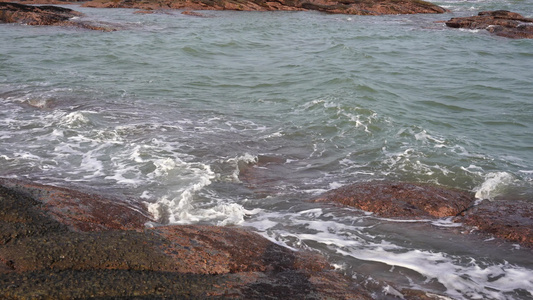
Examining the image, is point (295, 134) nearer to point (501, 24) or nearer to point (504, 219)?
point (504, 219)

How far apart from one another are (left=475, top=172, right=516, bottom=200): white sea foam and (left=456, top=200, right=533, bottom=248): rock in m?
0.44

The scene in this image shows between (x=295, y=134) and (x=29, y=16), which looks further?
(x=29, y=16)

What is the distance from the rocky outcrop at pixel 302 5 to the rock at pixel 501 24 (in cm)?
710

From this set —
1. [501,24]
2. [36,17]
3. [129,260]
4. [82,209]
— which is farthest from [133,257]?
[501,24]

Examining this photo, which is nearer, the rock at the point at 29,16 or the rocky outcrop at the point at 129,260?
the rocky outcrop at the point at 129,260

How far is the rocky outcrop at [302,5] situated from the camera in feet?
112

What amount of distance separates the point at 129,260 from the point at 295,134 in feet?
21.4

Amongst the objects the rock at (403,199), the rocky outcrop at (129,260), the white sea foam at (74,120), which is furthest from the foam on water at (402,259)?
the white sea foam at (74,120)

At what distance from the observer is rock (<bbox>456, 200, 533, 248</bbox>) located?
5906 millimetres

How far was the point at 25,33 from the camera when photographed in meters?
22.5

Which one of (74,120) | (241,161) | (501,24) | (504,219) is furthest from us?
(501,24)

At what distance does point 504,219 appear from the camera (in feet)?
20.6

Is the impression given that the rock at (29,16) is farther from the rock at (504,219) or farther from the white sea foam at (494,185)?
the rock at (504,219)

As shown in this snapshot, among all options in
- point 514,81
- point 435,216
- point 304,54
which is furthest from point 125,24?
point 435,216
